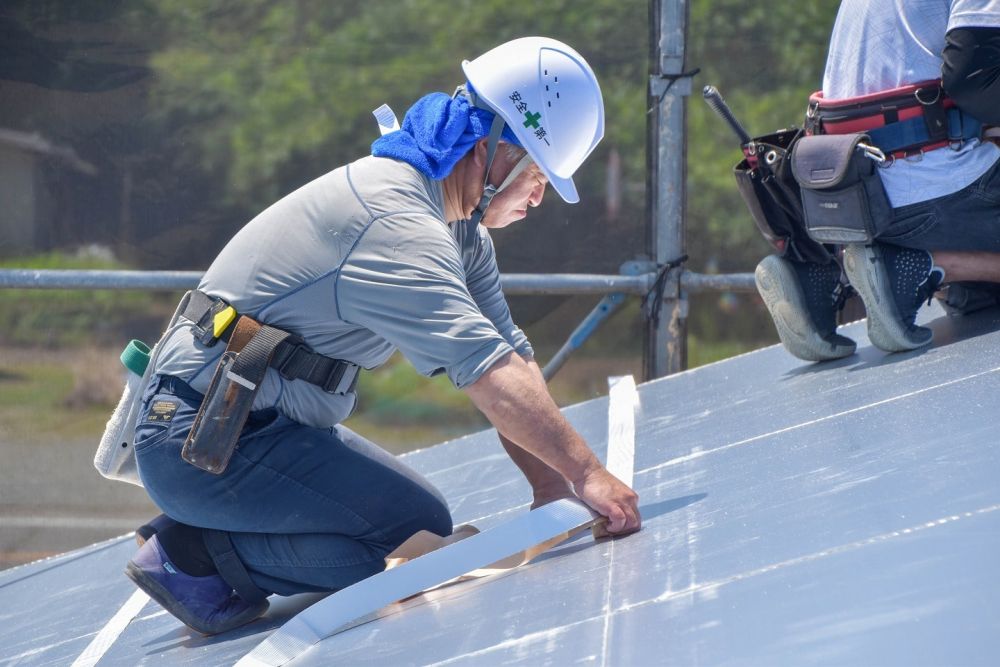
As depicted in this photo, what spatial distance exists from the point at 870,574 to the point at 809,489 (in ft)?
1.42

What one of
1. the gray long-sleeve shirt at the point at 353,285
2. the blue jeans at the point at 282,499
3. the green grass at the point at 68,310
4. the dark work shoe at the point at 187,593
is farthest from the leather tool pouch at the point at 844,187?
the green grass at the point at 68,310

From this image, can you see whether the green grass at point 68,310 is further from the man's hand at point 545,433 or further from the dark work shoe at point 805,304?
the man's hand at point 545,433

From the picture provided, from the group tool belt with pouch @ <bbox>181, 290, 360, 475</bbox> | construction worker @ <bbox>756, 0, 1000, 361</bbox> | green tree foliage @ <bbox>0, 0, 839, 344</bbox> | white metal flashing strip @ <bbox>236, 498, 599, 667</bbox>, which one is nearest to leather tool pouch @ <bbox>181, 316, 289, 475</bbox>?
tool belt with pouch @ <bbox>181, 290, 360, 475</bbox>

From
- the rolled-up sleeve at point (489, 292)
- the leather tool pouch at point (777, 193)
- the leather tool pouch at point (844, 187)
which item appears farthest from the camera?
the leather tool pouch at point (777, 193)

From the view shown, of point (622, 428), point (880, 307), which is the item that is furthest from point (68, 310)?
point (880, 307)

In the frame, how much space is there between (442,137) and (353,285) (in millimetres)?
320

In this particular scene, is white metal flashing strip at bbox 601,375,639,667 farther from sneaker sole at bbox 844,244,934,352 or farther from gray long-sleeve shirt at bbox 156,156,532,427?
sneaker sole at bbox 844,244,934,352

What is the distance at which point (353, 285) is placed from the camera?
1.93 metres

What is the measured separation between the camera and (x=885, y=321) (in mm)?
2670

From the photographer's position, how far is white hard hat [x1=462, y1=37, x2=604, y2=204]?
2068mm

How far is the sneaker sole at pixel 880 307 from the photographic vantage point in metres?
2.67

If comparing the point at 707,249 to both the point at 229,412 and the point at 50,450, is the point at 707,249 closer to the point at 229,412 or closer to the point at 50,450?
the point at 50,450

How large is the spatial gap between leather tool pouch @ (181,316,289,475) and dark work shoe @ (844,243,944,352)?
4.47 ft

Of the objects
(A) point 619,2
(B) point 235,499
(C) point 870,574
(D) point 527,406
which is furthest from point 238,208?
(C) point 870,574
